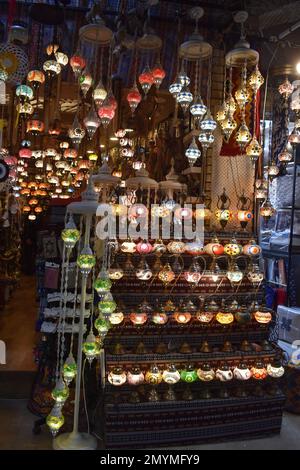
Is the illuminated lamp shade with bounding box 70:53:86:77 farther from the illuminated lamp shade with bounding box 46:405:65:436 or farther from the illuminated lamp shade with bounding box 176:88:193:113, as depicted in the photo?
the illuminated lamp shade with bounding box 46:405:65:436

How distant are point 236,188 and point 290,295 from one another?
9.11 feet

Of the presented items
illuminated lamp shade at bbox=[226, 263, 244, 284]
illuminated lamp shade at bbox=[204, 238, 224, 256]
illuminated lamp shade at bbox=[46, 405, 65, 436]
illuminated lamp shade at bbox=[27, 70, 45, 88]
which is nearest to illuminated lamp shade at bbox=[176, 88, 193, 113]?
illuminated lamp shade at bbox=[204, 238, 224, 256]

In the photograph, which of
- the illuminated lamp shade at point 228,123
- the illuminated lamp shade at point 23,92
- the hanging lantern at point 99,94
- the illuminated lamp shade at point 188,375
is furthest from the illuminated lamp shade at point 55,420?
the illuminated lamp shade at point 23,92

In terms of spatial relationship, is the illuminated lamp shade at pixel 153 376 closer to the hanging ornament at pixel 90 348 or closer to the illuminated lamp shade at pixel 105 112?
the hanging ornament at pixel 90 348

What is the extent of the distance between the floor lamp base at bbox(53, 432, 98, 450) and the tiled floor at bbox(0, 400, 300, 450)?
0.44 ft

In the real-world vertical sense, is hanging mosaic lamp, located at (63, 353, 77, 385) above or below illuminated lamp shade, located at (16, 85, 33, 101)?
below

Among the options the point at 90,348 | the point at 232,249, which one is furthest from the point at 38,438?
the point at 232,249

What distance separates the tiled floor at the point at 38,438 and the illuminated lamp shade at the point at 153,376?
0.68 meters

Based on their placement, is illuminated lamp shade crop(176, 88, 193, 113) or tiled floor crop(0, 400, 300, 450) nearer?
illuminated lamp shade crop(176, 88, 193, 113)

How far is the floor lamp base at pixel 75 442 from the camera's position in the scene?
131 inches

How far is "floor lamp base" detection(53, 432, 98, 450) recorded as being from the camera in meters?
3.32

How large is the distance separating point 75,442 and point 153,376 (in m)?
0.87

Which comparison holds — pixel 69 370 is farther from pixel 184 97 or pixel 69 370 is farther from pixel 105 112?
pixel 184 97

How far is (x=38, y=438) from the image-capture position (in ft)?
11.8
